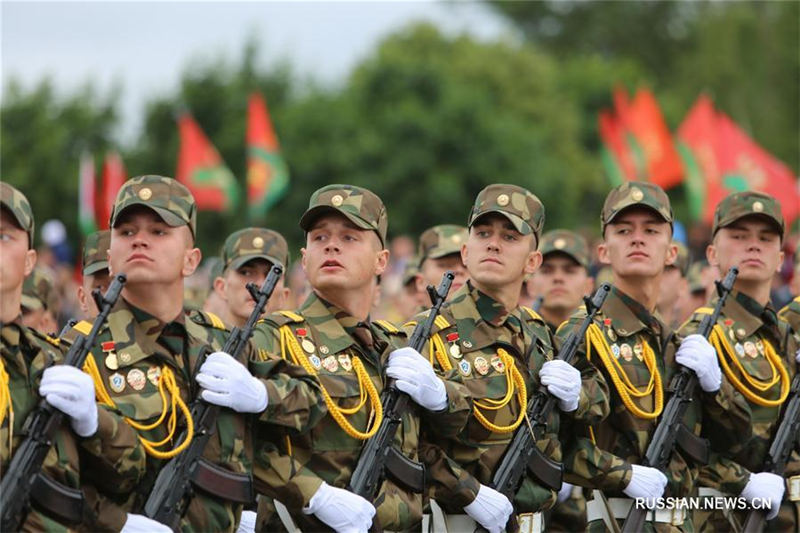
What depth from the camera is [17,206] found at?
5957 millimetres

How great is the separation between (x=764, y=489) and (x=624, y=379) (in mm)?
1261

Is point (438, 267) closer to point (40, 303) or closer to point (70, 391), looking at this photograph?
point (40, 303)

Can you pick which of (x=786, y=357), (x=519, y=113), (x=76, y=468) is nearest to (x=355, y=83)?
(x=519, y=113)

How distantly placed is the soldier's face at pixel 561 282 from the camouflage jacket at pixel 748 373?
1.37 meters

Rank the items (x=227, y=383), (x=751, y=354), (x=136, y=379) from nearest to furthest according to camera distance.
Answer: (x=227, y=383) → (x=136, y=379) → (x=751, y=354)

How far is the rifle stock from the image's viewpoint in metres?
5.61

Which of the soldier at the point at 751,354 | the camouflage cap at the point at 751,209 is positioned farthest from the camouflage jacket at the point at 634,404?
the camouflage cap at the point at 751,209

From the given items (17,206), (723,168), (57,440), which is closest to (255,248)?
(17,206)

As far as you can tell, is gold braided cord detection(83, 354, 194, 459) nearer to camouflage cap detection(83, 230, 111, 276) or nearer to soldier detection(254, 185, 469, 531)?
soldier detection(254, 185, 469, 531)

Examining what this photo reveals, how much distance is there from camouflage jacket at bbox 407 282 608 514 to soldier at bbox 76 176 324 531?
1.13 meters

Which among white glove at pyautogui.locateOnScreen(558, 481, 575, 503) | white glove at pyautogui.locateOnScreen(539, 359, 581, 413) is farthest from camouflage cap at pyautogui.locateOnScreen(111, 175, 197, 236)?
white glove at pyautogui.locateOnScreen(558, 481, 575, 503)

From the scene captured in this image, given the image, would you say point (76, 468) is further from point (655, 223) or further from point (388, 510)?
point (655, 223)

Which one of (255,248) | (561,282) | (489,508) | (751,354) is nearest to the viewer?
(489,508)

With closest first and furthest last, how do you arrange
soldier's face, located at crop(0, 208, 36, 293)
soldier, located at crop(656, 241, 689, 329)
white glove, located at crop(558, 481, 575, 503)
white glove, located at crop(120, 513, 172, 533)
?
soldier's face, located at crop(0, 208, 36, 293) < white glove, located at crop(120, 513, 172, 533) < white glove, located at crop(558, 481, 575, 503) < soldier, located at crop(656, 241, 689, 329)
